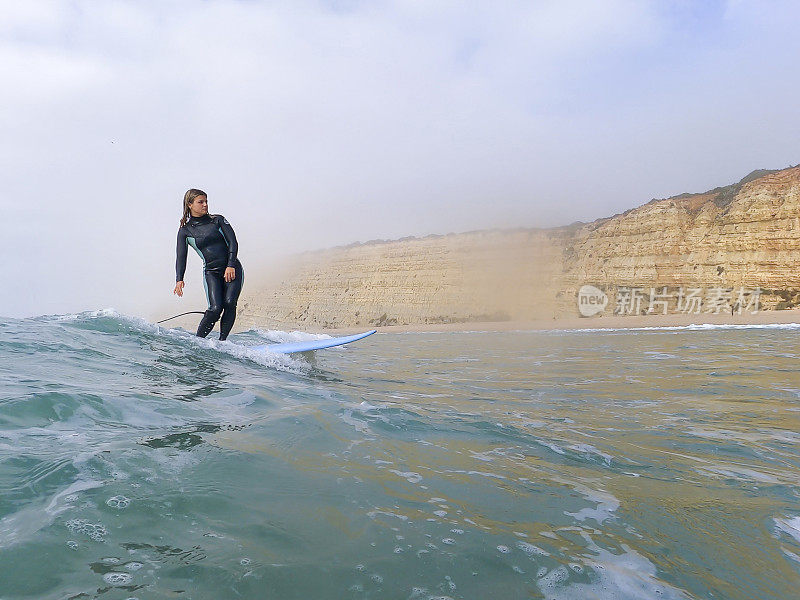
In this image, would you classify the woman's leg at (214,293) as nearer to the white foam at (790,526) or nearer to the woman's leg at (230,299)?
the woman's leg at (230,299)

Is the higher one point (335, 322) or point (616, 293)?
point (616, 293)

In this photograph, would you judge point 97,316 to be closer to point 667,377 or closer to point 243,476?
point 243,476

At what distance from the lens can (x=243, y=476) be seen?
91.5 inches

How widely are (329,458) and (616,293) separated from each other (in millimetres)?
33826

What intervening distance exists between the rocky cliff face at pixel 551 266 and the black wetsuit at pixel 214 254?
29.5 metres

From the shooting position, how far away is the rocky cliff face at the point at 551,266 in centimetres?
2744

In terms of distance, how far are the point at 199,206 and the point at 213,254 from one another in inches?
26.9

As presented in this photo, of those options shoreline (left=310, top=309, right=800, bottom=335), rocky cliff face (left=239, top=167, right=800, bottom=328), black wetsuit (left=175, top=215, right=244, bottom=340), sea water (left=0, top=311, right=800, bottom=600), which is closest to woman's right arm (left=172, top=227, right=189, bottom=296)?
black wetsuit (left=175, top=215, right=244, bottom=340)

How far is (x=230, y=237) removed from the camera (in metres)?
7.03

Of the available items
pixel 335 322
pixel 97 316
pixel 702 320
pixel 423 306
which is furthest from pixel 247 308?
pixel 97 316

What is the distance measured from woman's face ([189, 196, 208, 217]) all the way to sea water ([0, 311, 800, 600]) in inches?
103

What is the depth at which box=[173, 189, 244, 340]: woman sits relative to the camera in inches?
270

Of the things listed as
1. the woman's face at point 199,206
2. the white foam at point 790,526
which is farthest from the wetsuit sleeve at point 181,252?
the white foam at point 790,526

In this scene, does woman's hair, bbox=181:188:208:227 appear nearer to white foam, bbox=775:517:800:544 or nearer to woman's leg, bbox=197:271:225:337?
woman's leg, bbox=197:271:225:337
